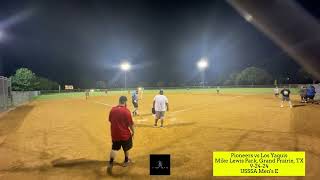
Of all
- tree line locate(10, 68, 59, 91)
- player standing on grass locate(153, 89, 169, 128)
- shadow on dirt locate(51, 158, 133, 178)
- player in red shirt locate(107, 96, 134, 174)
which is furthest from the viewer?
tree line locate(10, 68, 59, 91)

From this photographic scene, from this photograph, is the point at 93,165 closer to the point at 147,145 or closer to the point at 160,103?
the point at 147,145

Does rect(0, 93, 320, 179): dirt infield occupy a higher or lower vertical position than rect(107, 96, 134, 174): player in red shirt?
lower

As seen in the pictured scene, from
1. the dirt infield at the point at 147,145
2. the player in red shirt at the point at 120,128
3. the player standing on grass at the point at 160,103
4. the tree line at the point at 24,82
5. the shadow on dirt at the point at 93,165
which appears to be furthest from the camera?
the tree line at the point at 24,82

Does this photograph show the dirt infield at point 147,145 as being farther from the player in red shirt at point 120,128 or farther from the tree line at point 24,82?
the tree line at point 24,82

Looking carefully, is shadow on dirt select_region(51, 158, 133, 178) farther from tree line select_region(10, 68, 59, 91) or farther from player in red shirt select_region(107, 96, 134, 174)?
tree line select_region(10, 68, 59, 91)

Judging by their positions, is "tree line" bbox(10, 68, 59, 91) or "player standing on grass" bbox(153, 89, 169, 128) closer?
"player standing on grass" bbox(153, 89, 169, 128)

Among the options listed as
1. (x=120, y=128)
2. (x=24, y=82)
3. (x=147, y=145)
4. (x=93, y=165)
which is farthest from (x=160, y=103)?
(x=24, y=82)

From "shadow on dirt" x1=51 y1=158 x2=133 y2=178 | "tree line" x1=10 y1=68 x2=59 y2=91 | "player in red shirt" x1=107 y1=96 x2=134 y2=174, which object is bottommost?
"shadow on dirt" x1=51 y1=158 x2=133 y2=178

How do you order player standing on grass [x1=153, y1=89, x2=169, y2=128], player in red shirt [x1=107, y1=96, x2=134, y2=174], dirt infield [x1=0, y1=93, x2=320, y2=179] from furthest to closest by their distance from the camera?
player standing on grass [x1=153, y1=89, x2=169, y2=128] → player in red shirt [x1=107, y1=96, x2=134, y2=174] → dirt infield [x1=0, y1=93, x2=320, y2=179]

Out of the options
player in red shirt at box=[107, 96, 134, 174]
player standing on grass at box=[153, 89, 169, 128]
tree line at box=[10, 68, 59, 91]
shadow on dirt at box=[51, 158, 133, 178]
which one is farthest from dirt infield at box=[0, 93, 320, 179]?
tree line at box=[10, 68, 59, 91]

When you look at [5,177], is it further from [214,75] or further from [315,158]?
[214,75]

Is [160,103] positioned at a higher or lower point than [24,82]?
lower

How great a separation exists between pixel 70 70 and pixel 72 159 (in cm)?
9477

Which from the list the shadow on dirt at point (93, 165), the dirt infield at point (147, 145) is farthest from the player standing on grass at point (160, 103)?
the shadow on dirt at point (93, 165)
